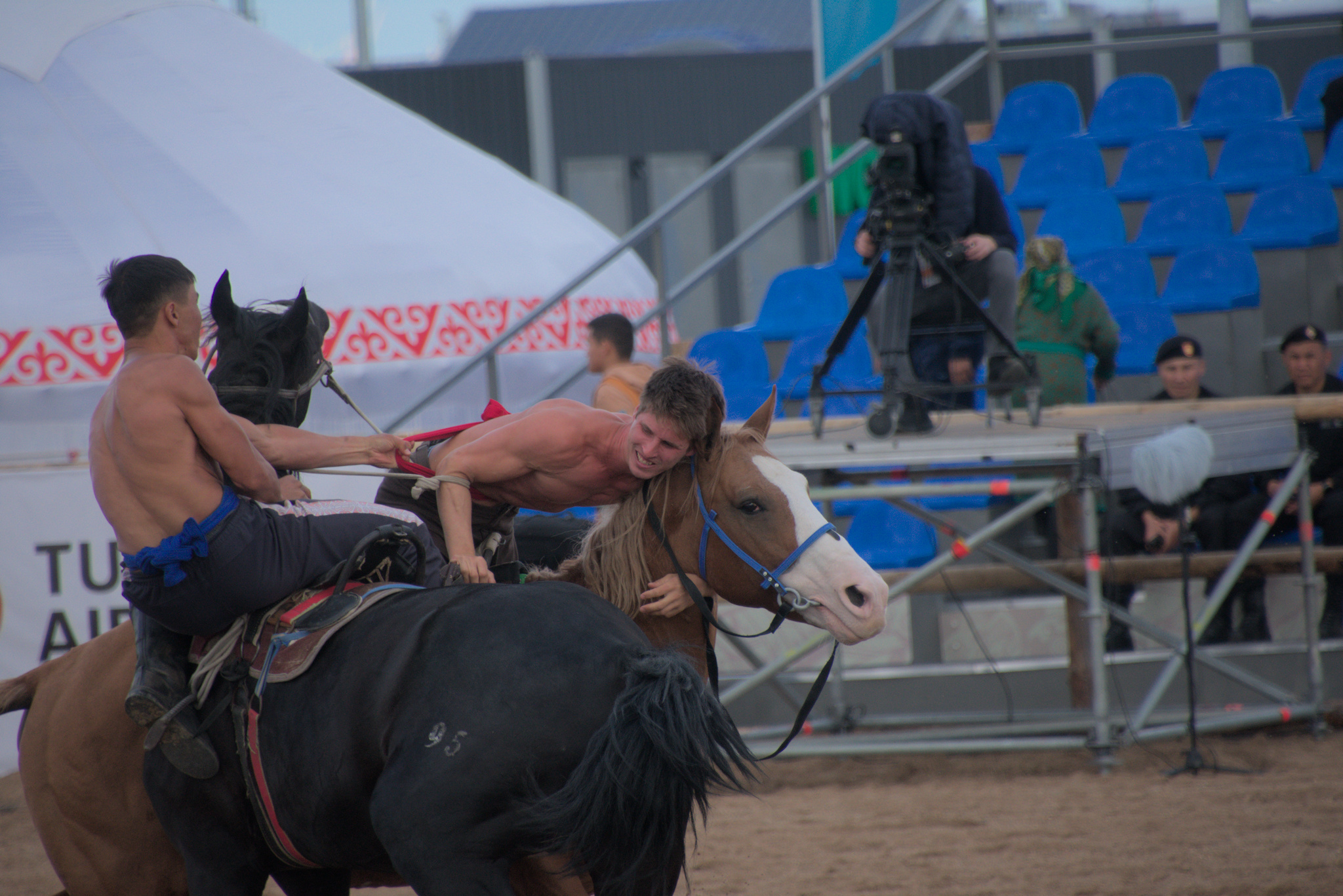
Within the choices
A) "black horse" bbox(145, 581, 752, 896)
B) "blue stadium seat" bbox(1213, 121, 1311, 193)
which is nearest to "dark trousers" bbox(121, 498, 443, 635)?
"black horse" bbox(145, 581, 752, 896)

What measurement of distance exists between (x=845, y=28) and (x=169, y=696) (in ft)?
28.1

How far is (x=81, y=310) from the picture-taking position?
23.3ft

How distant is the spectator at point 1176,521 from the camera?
6.54 metres

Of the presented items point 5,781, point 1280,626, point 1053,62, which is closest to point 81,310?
point 5,781

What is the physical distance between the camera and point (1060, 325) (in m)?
6.92

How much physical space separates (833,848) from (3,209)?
669 cm

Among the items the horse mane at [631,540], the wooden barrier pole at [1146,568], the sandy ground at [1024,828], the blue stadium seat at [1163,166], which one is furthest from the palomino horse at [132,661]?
the blue stadium seat at [1163,166]

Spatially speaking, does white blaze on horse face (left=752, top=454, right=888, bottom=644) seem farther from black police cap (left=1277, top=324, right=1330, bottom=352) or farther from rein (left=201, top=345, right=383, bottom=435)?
black police cap (left=1277, top=324, right=1330, bottom=352)

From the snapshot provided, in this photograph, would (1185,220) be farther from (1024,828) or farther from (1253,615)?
(1024,828)

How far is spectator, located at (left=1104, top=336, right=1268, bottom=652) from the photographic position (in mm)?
6539

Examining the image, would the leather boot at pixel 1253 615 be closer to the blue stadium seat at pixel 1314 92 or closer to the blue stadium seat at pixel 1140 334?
the blue stadium seat at pixel 1140 334

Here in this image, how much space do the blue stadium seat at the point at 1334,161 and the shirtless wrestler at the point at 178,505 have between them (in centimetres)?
886

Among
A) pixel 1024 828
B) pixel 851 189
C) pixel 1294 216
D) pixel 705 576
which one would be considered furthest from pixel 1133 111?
pixel 705 576

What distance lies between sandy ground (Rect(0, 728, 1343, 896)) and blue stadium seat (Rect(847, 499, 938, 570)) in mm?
1306
